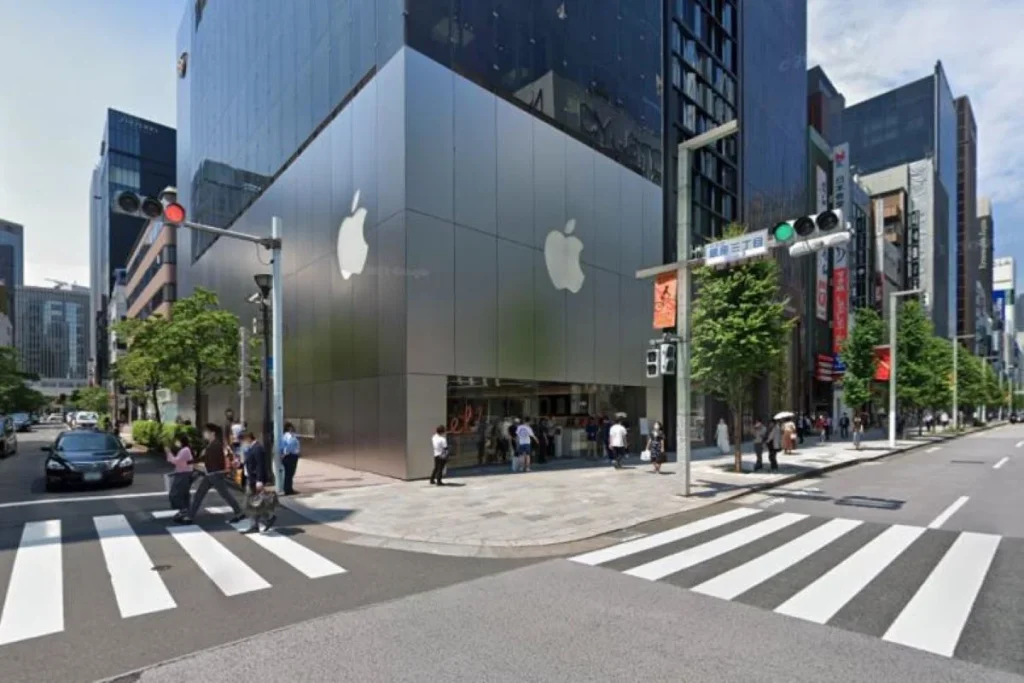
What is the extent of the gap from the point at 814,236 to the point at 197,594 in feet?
35.4

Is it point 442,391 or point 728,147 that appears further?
point 728,147

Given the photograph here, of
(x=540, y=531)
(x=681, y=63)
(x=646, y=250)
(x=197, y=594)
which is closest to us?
(x=197, y=594)

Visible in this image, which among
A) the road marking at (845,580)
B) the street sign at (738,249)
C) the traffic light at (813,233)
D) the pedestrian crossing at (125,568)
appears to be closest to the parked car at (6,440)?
the pedestrian crossing at (125,568)

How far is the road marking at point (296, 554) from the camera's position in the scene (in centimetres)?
745

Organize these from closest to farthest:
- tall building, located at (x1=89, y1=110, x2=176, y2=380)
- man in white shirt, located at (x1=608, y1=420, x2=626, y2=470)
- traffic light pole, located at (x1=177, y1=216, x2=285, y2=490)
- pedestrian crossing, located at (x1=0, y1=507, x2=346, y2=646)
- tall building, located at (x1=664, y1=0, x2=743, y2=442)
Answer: pedestrian crossing, located at (x1=0, y1=507, x2=346, y2=646)
traffic light pole, located at (x1=177, y1=216, x2=285, y2=490)
man in white shirt, located at (x1=608, y1=420, x2=626, y2=470)
tall building, located at (x1=664, y1=0, x2=743, y2=442)
tall building, located at (x1=89, y1=110, x2=176, y2=380)

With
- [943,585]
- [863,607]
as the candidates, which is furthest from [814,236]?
[863,607]

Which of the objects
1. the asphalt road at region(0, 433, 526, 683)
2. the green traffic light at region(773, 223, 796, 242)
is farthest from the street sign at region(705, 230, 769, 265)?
the asphalt road at region(0, 433, 526, 683)

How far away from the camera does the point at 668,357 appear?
13.0 meters

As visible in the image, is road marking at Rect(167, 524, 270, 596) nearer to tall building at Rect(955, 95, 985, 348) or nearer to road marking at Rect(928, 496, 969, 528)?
road marking at Rect(928, 496, 969, 528)

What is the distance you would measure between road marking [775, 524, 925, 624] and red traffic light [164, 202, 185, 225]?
1121 cm

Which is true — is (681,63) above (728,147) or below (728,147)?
above

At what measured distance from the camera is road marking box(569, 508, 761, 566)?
8.19 meters

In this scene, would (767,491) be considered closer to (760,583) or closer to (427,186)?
(760,583)

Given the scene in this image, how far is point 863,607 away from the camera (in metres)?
6.07
